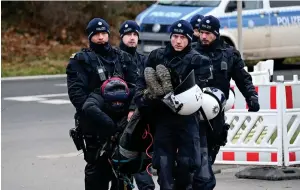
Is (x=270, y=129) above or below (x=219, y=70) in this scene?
below

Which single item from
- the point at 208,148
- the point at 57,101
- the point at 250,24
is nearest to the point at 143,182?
the point at 208,148

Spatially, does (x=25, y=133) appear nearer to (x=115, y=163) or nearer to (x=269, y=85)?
(x=269, y=85)

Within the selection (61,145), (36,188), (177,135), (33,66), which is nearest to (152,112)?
(177,135)

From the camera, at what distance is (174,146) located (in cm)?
805

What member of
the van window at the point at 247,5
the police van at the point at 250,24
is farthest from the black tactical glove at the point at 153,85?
the van window at the point at 247,5

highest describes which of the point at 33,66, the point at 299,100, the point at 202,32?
the point at 202,32

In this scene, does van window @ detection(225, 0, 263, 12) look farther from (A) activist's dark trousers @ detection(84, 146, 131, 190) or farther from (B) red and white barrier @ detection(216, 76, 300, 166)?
(A) activist's dark trousers @ detection(84, 146, 131, 190)

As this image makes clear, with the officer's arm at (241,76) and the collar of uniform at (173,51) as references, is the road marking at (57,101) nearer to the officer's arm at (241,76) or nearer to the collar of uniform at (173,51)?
the officer's arm at (241,76)

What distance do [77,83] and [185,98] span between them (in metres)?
1.11

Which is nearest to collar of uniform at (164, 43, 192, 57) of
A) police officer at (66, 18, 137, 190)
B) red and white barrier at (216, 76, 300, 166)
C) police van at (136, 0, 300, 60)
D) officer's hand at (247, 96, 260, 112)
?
police officer at (66, 18, 137, 190)

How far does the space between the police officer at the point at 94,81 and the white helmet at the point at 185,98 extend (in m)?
0.67

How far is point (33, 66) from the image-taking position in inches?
990

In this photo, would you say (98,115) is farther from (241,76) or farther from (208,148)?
(241,76)

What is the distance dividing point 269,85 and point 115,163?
9.87 feet
